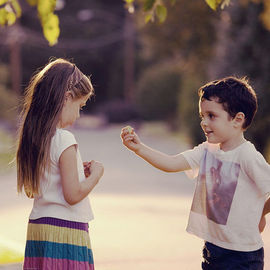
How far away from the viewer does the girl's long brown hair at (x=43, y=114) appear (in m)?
3.11

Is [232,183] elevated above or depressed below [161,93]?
below

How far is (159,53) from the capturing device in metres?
23.2

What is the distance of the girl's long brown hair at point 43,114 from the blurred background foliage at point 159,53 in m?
0.99

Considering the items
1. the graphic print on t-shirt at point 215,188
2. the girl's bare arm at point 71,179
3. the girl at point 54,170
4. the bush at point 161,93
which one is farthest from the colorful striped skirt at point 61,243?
the bush at point 161,93

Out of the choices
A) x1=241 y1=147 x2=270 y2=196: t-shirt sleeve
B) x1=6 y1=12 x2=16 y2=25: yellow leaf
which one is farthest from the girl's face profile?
x1=6 y1=12 x2=16 y2=25: yellow leaf

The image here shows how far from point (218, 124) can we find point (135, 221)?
13.2 feet

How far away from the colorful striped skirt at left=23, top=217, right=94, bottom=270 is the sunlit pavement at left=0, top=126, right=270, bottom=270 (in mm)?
1773

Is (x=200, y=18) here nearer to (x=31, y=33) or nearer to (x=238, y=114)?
(x=238, y=114)

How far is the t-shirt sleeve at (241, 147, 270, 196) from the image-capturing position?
3026 mm

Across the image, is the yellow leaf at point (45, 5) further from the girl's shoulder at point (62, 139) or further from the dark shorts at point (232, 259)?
the dark shorts at point (232, 259)

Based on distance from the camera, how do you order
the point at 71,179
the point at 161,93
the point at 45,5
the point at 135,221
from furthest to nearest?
the point at 161,93
the point at 135,221
the point at 45,5
the point at 71,179

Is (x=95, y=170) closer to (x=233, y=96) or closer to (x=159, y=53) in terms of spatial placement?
(x=233, y=96)

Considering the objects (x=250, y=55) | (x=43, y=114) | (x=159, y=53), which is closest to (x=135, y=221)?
(x=43, y=114)

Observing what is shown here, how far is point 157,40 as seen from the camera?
21.9 m
